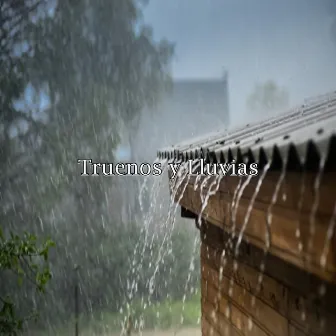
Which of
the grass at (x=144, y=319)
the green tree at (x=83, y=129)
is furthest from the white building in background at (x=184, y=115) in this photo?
the grass at (x=144, y=319)

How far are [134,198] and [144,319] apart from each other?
15.4ft

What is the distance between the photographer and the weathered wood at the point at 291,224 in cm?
99

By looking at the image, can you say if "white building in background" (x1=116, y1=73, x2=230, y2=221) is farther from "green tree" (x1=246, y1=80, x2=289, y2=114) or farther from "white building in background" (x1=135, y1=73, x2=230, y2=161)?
"green tree" (x1=246, y1=80, x2=289, y2=114)

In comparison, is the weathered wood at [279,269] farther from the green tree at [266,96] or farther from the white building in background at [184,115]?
the green tree at [266,96]

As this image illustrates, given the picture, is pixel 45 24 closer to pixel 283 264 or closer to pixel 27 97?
pixel 27 97

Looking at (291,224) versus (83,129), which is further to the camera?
(83,129)

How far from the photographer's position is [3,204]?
42.0ft

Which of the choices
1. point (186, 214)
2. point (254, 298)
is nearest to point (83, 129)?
point (186, 214)

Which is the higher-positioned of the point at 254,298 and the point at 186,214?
the point at 186,214

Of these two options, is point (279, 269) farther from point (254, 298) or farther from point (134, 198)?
point (134, 198)

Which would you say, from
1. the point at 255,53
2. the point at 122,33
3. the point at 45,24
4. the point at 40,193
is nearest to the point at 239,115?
the point at 255,53

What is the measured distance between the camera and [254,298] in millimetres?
1891

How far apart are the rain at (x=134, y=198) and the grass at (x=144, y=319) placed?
0.05 metres

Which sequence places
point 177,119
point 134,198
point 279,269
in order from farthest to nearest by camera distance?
point 177,119 → point 134,198 → point 279,269
